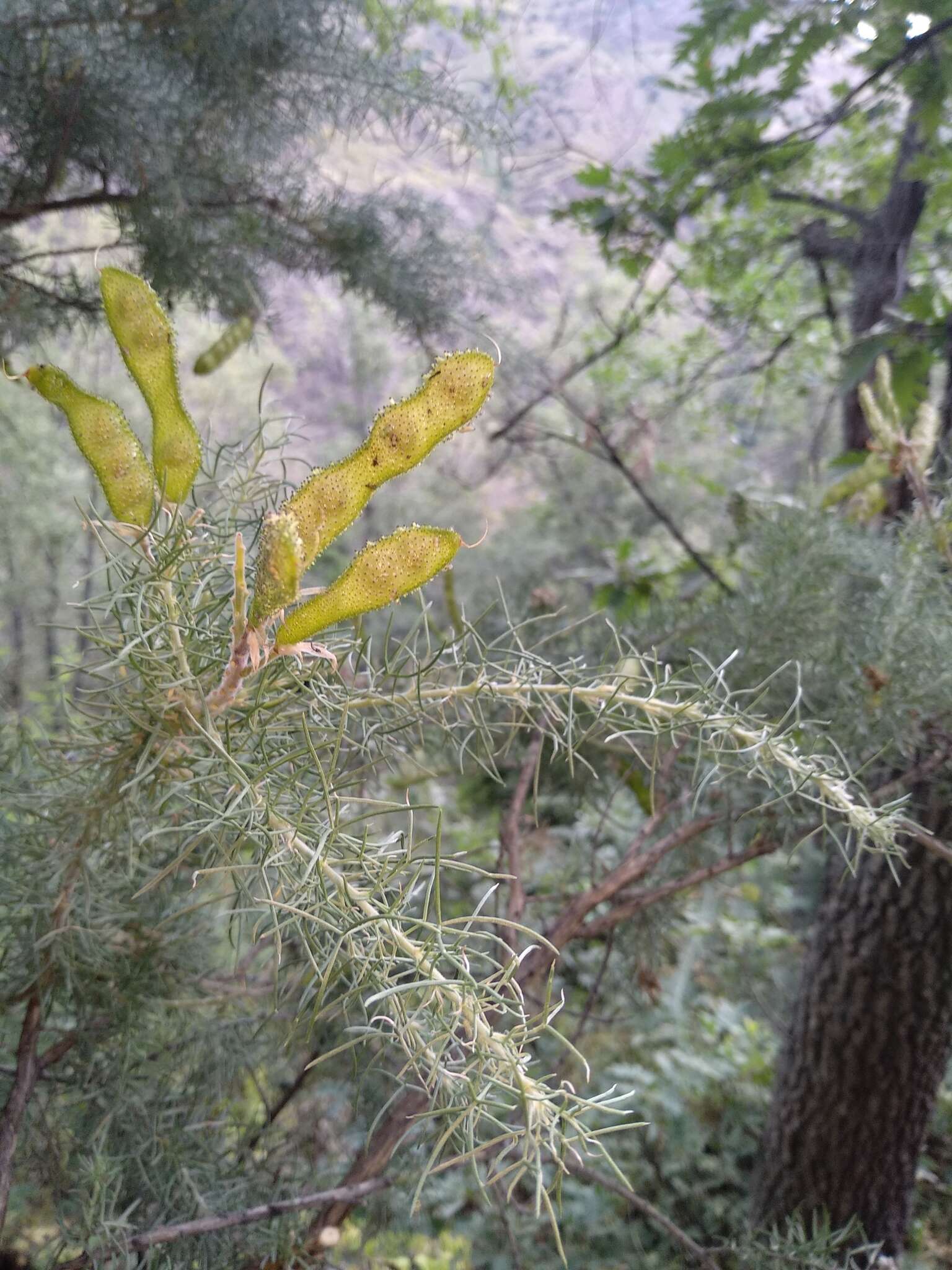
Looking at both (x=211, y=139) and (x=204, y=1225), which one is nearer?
(x=204, y=1225)

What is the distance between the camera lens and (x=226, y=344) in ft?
2.55

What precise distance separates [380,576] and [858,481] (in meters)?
0.60

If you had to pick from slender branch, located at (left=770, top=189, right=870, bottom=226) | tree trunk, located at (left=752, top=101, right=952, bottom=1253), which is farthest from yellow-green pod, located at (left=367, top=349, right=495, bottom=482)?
slender branch, located at (left=770, top=189, right=870, bottom=226)

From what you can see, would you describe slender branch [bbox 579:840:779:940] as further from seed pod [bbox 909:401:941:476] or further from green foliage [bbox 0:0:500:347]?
green foliage [bbox 0:0:500:347]

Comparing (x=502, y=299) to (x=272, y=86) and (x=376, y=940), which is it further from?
(x=376, y=940)

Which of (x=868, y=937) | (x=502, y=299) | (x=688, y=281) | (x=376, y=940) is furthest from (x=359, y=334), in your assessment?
→ (x=376, y=940)

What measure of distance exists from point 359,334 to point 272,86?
6542 mm

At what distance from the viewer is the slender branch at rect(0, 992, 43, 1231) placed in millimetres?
327

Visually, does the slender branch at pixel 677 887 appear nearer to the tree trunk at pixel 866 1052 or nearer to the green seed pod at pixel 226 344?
the tree trunk at pixel 866 1052

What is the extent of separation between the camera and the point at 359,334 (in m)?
6.95

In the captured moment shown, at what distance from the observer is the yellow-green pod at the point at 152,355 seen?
0.29 meters

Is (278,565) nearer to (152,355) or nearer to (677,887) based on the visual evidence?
(152,355)

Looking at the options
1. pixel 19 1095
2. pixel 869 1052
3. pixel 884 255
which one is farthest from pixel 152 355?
pixel 884 255

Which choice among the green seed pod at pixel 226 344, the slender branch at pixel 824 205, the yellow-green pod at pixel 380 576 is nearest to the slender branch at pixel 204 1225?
the yellow-green pod at pixel 380 576
